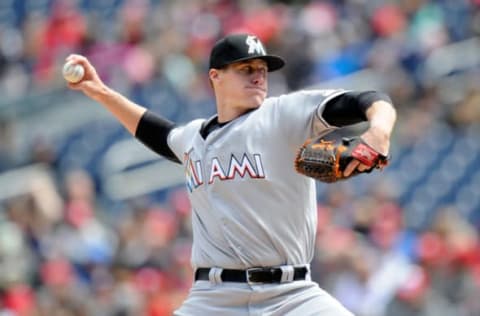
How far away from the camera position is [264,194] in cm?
560

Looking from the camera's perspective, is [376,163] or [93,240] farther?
[93,240]

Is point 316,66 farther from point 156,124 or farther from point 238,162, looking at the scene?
point 238,162

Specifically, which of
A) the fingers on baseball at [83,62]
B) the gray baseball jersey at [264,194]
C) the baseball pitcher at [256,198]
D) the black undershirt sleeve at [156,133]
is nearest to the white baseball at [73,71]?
the fingers on baseball at [83,62]

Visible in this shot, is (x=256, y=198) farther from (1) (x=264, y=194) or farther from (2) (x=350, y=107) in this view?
(2) (x=350, y=107)

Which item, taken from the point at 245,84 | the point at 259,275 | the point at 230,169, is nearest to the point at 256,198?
the point at 230,169

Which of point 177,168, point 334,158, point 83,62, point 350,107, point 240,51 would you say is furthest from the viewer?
point 177,168

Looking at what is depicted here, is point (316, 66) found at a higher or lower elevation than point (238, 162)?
higher

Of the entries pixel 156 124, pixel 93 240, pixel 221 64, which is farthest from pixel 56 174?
pixel 221 64

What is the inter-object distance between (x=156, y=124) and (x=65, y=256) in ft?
15.5

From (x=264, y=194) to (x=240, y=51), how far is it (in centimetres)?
63

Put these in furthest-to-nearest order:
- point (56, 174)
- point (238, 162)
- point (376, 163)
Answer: point (56, 174), point (238, 162), point (376, 163)

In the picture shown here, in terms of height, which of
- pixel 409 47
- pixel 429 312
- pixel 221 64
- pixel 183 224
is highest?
pixel 409 47

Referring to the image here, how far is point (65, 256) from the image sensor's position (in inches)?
435

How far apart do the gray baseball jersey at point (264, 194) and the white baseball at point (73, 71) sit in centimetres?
120
